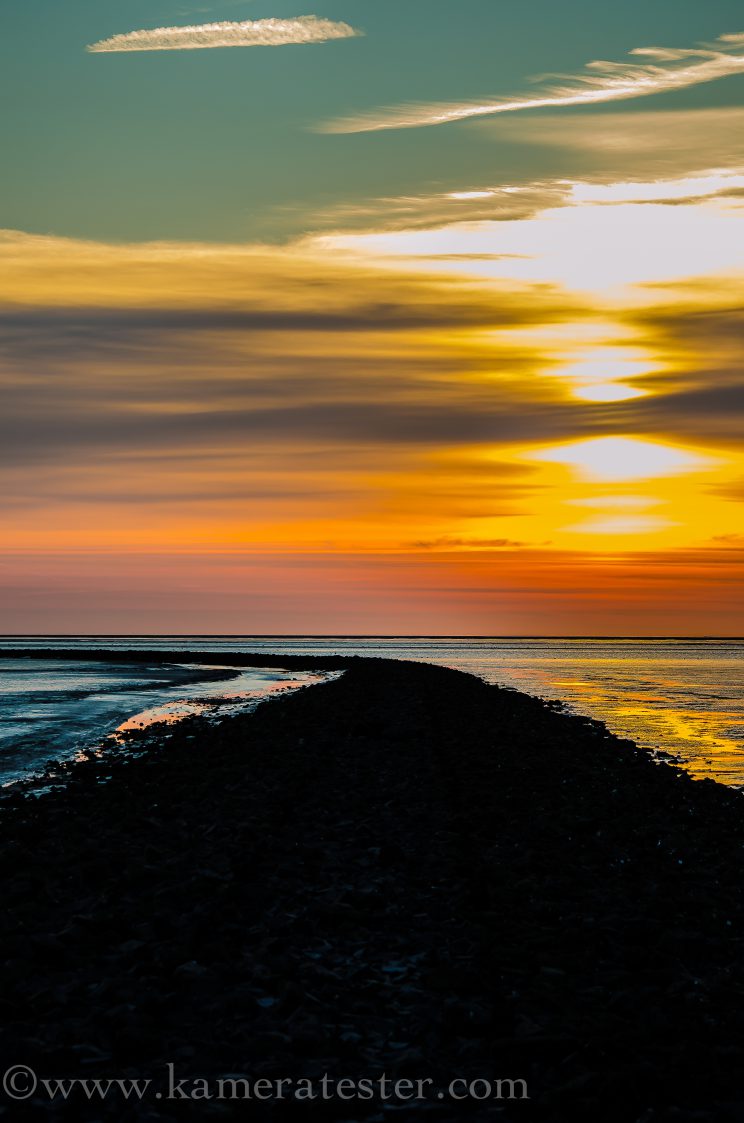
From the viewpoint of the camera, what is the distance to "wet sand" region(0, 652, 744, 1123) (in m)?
6.59

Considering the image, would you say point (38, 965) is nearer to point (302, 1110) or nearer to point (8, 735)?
point (302, 1110)

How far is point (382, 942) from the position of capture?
9.40 metres

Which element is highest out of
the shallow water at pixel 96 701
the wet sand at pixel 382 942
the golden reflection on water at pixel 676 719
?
the wet sand at pixel 382 942

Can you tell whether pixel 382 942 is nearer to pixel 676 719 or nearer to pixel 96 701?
pixel 676 719

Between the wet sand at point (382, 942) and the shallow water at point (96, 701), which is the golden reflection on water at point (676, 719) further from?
the shallow water at point (96, 701)

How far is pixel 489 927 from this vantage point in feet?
32.0

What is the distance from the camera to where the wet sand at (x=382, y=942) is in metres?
6.59

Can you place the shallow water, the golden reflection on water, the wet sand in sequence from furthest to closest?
the shallow water < the golden reflection on water < the wet sand

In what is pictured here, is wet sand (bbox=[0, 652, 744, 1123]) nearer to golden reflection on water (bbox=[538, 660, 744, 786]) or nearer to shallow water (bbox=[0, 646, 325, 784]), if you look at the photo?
golden reflection on water (bbox=[538, 660, 744, 786])

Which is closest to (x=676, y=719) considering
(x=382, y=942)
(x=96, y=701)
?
(x=96, y=701)

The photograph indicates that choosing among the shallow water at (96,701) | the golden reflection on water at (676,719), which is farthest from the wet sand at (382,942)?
the shallow water at (96,701)

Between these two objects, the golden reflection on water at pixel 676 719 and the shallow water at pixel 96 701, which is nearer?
the golden reflection on water at pixel 676 719

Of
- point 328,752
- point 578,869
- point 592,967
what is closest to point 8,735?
point 328,752

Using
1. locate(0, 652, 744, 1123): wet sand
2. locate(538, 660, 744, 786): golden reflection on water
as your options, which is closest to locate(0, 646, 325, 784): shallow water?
locate(0, 652, 744, 1123): wet sand
